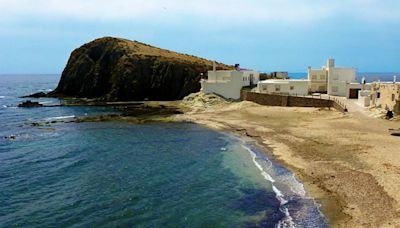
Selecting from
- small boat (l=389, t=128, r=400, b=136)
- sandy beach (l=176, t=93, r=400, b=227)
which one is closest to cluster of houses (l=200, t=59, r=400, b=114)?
sandy beach (l=176, t=93, r=400, b=227)

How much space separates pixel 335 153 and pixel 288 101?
27.4 metres

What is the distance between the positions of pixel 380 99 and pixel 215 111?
22151 millimetres

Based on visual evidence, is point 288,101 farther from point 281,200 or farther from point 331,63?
point 281,200

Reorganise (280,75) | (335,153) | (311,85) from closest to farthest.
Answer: (335,153), (311,85), (280,75)

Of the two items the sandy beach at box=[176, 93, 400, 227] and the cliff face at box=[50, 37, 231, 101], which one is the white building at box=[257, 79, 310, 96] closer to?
the sandy beach at box=[176, 93, 400, 227]

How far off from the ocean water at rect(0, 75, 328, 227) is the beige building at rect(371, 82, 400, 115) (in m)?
17.1

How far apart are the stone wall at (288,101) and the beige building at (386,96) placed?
3.79 meters

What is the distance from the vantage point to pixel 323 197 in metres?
21.8

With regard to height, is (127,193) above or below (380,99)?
below

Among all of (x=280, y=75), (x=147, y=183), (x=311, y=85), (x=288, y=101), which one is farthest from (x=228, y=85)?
(x=147, y=183)

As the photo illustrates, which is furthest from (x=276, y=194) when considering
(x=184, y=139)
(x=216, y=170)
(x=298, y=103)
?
(x=298, y=103)

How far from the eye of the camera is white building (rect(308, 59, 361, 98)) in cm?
6116

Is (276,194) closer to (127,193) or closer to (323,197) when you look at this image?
(323,197)

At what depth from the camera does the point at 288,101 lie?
2260 inches
